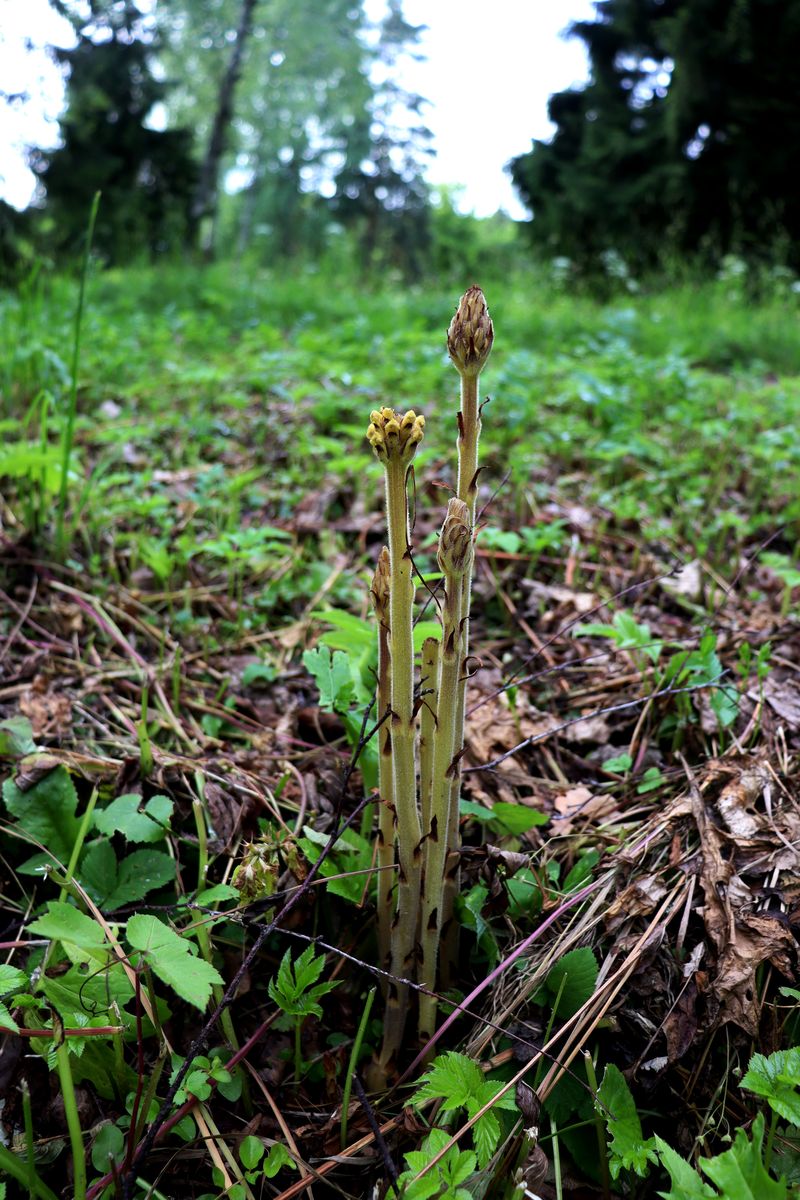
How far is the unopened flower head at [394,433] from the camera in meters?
0.93

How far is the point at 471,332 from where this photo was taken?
0.97 meters

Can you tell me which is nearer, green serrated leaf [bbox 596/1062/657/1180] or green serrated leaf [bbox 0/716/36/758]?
green serrated leaf [bbox 596/1062/657/1180]

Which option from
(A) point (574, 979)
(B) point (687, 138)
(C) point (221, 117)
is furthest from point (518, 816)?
(C) point (221, 117)

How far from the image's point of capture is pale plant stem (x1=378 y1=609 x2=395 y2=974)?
109 centimetres

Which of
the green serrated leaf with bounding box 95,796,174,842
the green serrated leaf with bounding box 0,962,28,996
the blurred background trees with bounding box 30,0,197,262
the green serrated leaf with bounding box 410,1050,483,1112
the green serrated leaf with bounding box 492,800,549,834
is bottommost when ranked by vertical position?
the green serrated leaf with bounding box 410,1050,483,1112

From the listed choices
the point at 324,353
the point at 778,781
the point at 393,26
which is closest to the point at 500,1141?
the point at 778,781

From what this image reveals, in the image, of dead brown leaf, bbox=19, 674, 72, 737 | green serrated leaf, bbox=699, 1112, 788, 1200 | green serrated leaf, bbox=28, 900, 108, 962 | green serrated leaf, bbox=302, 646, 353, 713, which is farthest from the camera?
dead brown leaf, bbox=19, 674, 72, 737

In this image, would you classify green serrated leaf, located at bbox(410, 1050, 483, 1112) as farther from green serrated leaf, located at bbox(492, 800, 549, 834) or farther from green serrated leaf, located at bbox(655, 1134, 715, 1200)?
green serrated leaf, located at bbox(492, 800, 549, 834)

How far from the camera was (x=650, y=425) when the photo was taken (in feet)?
12.2

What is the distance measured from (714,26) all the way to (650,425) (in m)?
9.63

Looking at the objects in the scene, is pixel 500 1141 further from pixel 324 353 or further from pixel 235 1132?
pixel 324 353

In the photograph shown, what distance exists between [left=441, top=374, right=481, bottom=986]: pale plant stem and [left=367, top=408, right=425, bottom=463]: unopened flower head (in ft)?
0.29

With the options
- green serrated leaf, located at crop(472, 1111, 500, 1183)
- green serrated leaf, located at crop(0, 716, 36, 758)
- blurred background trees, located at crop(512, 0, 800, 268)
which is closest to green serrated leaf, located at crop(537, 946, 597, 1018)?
green serrated leaf, located at crop(472, 1111, 500, 1183)

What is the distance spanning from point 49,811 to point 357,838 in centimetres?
58
